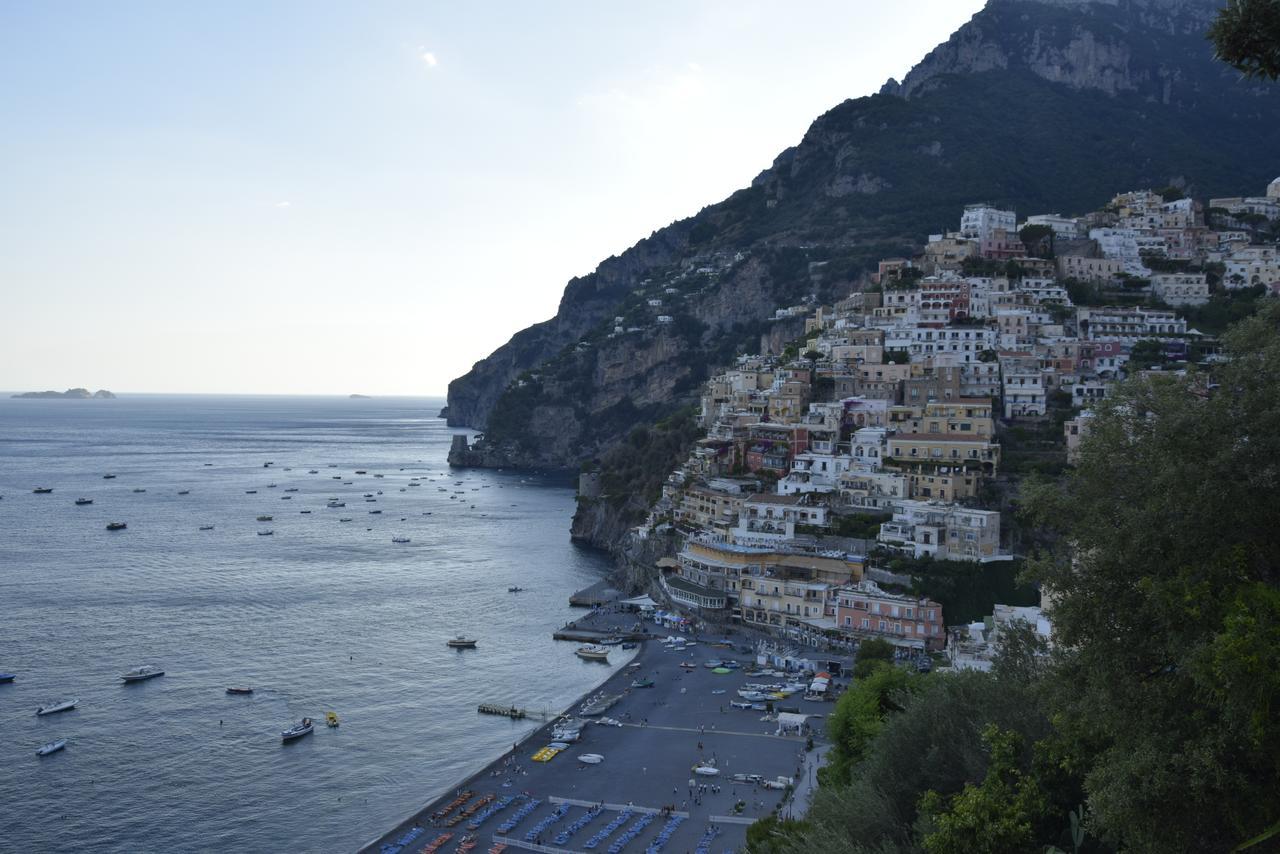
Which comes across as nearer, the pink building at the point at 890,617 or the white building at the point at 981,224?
the pink building at the point at 890,617

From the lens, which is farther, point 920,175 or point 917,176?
point 920,175

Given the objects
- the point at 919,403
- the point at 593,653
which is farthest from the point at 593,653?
the point at 919,403

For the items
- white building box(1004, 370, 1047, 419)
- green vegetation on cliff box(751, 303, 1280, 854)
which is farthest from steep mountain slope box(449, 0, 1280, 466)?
green vegetation on cliff box(751, 303, 1280, 854)

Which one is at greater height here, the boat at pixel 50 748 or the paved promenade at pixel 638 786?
the boat at pixel 50 748

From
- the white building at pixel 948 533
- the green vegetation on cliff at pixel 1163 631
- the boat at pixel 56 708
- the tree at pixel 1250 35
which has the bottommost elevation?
the boat at pixel 56 708

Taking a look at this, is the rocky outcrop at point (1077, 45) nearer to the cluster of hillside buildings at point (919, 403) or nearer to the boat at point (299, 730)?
the cluster of hillside buildings at point (919, 403)

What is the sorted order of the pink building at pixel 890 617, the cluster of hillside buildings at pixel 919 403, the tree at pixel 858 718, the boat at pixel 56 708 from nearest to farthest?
1. the tree at pixel 858 718
2. the boat at pixel 56 708
3. the pink building at pixel 890 617
4. the cluster of hillside buildings at pixel 919 403

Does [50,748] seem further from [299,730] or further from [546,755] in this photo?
[546,755]

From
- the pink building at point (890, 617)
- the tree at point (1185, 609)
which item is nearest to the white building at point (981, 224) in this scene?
the pink building at point (890, 617)
